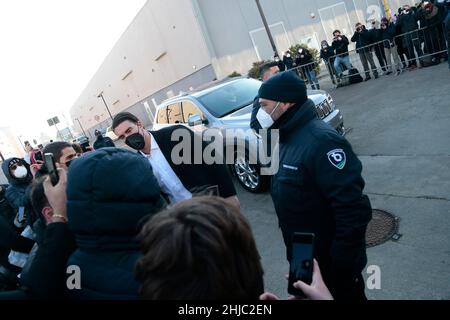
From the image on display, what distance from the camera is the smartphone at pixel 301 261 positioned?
1.34m

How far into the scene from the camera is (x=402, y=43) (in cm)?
1088

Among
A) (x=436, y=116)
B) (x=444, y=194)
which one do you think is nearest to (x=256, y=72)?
(x=436, y=116)

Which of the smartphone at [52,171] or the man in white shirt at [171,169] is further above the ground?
the smartphone at [52,171]

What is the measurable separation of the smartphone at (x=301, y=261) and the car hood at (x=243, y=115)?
14.2ft

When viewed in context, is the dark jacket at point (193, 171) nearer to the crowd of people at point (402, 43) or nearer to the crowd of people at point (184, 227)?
the crowd of people at point (184, 227)

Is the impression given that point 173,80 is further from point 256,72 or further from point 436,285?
point 436,285

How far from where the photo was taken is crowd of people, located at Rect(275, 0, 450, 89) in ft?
31.8

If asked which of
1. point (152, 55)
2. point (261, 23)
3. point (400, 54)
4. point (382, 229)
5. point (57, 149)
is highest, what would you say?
point (152, 55)

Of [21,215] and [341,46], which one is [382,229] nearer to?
[21,215]

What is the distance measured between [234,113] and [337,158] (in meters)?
4.47

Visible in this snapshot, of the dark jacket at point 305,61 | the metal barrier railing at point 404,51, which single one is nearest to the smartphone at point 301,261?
the metal barrier railing at point 404,51

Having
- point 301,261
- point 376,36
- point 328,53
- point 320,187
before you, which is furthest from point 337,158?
point 328,53

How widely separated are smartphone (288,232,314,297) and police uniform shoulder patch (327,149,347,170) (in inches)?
26.1

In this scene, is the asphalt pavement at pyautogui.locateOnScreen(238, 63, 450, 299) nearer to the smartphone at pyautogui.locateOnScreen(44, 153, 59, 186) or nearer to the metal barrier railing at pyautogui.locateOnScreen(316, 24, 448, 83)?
the metal barrier railing at pyautogui.locateOnScreen(316, 24, 448, 83)
